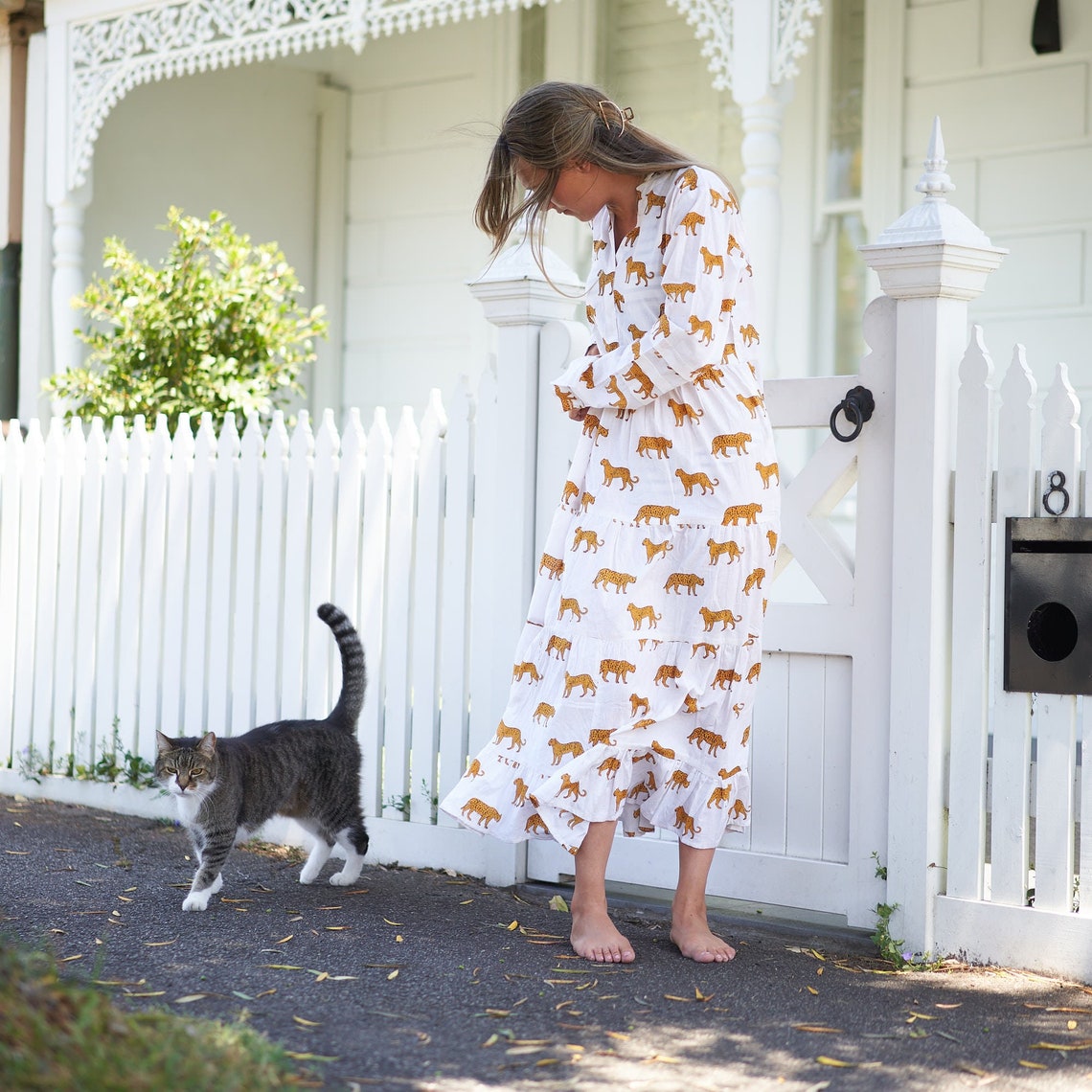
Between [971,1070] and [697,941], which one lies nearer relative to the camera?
[971,1070]

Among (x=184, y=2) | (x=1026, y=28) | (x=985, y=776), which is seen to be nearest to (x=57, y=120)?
(x=184, y=2)

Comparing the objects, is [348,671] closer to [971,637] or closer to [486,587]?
[486,587]

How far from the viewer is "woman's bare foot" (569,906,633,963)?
3234 millimetres

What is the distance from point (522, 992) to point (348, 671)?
1.52 meters

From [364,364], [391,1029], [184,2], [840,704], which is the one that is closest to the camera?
[391,1029]

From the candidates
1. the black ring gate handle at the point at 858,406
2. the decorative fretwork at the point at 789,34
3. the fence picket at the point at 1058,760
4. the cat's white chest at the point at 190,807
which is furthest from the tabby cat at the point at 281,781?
the decorative fretwork at the point at 789,34

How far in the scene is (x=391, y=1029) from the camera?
8.79 feet

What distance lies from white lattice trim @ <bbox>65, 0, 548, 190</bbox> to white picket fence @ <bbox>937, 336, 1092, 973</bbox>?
4447 millimetres

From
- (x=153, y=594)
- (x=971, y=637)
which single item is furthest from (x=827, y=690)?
(x=153, y=594)

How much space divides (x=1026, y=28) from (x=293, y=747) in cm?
510

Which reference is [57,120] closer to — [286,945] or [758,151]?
[758,151]

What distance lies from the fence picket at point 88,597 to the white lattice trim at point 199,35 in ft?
9.78

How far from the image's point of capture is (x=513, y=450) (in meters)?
4.17

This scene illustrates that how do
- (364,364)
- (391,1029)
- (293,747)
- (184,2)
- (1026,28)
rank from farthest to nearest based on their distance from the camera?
(364,364) < (184,2) < (1026,28) < (293,747) < (391,1029)
